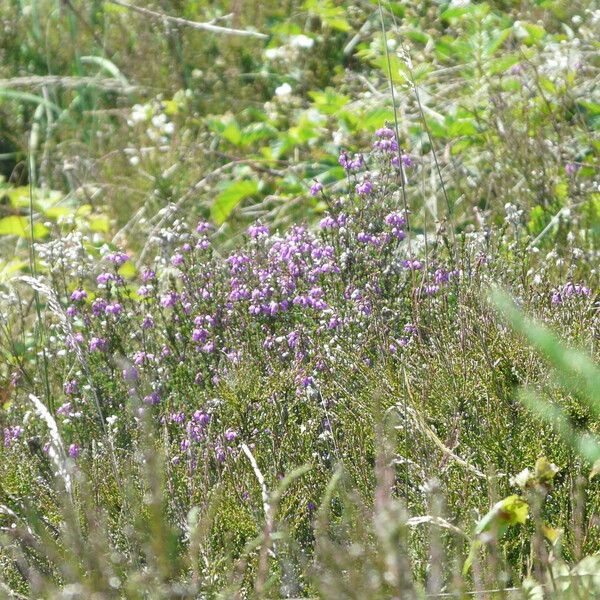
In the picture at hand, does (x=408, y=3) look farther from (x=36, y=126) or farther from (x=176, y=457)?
(x=176, y=457)

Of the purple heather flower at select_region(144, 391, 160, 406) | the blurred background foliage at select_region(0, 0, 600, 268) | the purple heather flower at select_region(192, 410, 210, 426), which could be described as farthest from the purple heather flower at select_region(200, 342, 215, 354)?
the blurred background foliage at select_region(0, 0, 600, 268)

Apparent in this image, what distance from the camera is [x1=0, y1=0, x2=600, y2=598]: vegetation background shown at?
5.76 feet

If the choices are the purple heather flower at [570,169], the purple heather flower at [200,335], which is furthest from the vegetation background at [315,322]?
the purple heather flower at [200,335]

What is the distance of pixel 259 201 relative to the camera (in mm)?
5145

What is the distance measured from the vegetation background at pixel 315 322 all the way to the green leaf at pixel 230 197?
1cm

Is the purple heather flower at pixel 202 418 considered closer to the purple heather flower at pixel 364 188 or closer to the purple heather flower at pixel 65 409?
the purple heather flower at pixel 65 409

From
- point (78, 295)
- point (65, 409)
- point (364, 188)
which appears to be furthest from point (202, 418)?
point (364, 188)

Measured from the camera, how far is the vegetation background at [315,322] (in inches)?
69.1

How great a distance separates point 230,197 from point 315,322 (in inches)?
76.6

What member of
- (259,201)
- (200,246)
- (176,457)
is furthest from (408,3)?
(176,457)

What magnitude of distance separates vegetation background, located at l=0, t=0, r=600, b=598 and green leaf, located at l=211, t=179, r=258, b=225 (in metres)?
0.01

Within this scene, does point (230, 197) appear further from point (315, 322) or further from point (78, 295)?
point (315, 322)

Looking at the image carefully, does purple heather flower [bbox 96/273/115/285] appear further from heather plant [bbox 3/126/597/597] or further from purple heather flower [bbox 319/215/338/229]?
purple heather flower [bbox 319/215/338/229]

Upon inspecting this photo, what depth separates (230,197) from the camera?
15.6 ft
